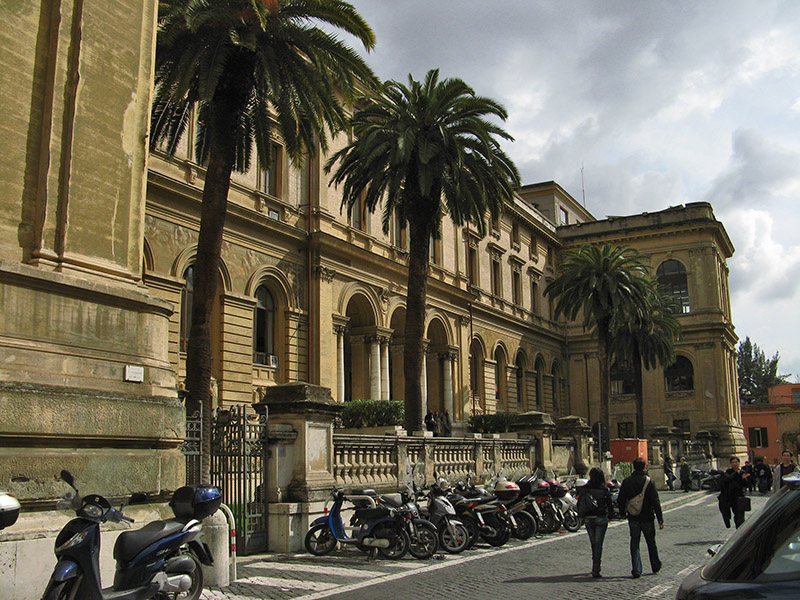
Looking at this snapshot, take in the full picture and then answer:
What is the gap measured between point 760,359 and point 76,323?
10333 centimetres

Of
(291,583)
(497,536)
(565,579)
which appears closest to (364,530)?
(291,583)

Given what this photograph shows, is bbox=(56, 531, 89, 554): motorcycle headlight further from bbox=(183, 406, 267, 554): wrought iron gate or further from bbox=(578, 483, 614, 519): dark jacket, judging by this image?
bbox=(578, 483, 614, 519): dark jacket

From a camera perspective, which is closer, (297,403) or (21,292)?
(21,292)

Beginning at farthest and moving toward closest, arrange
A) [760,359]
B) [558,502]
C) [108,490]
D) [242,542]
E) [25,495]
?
[760,359], [558,502], [242,542], [108,490], [25,495]

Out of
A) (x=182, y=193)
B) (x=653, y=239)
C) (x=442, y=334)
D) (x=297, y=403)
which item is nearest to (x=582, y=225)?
(x=653, y=239)

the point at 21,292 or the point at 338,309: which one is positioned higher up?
the point at 338,309

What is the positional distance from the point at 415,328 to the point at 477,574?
12328 millimetres

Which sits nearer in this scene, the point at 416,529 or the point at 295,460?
the point at 416,529

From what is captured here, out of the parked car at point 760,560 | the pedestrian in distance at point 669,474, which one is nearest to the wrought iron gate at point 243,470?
the parked car at point 760,560

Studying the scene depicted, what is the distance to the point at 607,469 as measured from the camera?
2780cm

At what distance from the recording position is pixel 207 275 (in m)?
14.9

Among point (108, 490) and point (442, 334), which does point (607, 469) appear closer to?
point (442, 334)

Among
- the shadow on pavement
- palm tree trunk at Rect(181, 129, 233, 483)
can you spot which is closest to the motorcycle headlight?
the shadow on pavement

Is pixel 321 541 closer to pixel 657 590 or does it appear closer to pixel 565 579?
pixel 565 579
